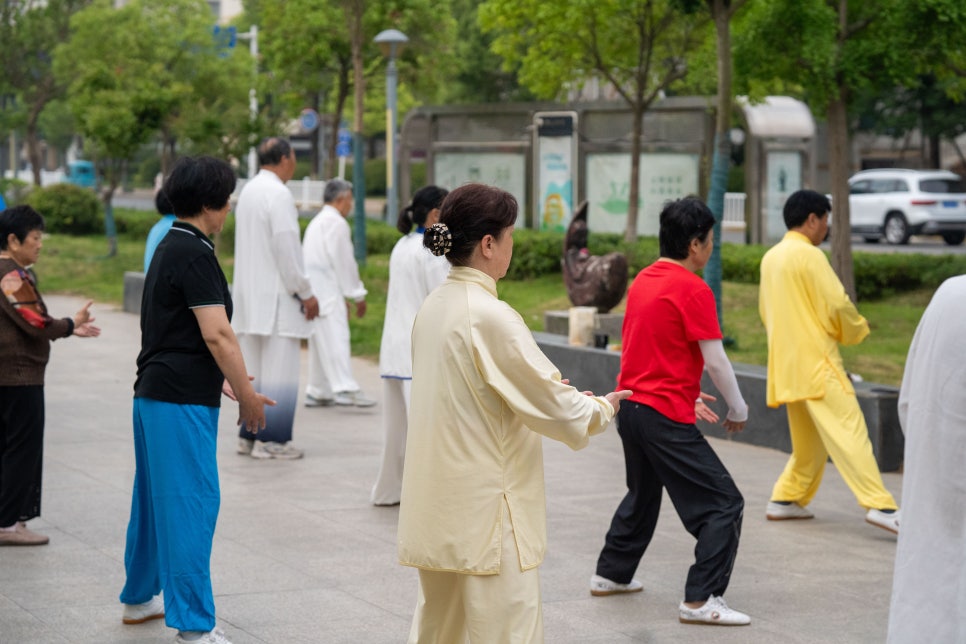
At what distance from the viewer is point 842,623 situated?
5.76m

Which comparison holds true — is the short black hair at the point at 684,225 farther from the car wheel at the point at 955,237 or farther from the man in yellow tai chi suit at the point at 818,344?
the car wheel at the point at 955,237

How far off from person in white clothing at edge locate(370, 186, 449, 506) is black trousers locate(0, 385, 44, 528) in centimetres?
189

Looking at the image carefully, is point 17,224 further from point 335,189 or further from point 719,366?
point 335,189

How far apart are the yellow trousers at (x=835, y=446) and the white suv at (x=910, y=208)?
24.6 m

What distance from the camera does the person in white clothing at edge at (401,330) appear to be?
7.75 meters

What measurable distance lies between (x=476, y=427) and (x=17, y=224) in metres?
3.51

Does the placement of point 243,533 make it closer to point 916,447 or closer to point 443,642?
point 443,642

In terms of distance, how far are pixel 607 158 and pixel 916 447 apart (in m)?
22.0

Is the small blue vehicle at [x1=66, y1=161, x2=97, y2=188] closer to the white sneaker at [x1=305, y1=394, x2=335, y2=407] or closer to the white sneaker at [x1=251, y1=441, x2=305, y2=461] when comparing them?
the white sneaker at [x1=305, y1=394, x2=335, y2=407]

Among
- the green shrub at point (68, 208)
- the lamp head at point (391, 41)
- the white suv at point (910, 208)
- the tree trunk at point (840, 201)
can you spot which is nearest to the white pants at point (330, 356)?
the tree trunk at point (840, 201)

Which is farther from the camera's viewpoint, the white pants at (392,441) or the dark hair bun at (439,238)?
the white pants at (392,441)

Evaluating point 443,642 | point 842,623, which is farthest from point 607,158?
point 443,642

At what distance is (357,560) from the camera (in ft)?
21.7

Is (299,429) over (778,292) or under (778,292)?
under
